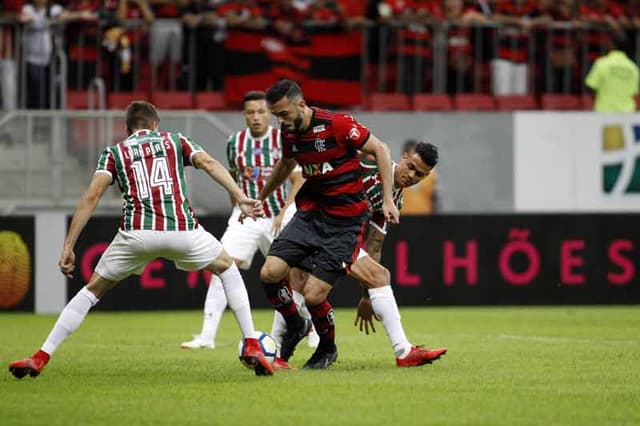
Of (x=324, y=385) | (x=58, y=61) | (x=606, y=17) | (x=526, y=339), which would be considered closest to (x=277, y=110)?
(x=324, y=385)

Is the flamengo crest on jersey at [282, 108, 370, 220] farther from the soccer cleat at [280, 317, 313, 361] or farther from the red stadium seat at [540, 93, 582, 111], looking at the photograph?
the red stadium seat at [540, 93, 582, 111]

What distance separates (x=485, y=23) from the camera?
20.8 m

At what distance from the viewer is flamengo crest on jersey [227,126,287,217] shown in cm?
1327

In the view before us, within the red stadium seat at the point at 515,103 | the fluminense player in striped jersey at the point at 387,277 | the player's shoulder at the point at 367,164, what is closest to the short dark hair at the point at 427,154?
the fluminense player in striped jersey at the point at 387,277

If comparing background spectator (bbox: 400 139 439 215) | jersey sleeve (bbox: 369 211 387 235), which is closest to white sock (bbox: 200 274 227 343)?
jersey sleeve (bbox: 369 211 387 235)

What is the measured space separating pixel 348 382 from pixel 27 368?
2.16 m

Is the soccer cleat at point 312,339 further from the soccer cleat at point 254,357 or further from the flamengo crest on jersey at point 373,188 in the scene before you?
the soccer cleat at point 254,357

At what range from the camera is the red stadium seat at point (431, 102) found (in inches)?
816

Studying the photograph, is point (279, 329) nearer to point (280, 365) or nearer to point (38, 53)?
point (280, 365)

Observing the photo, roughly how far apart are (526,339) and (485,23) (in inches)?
342

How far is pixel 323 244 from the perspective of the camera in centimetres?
1000

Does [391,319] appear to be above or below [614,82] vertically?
below

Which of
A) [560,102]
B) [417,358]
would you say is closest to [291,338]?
[417,358]

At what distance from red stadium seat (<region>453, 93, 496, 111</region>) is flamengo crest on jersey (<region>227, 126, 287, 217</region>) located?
7902 mm
